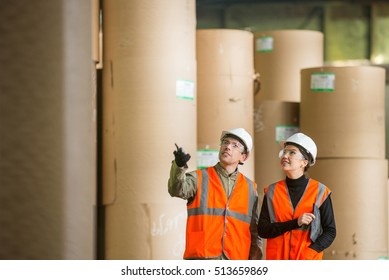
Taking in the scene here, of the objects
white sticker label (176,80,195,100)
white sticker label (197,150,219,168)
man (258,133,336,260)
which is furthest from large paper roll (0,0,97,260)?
white sticker label (197,150,219,168)

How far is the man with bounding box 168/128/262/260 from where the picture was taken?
2596mm

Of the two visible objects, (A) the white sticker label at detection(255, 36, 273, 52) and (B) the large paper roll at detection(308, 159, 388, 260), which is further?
(A) the white sticker label at detection(255, 36, 273, 52)

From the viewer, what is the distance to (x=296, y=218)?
2.52 meters

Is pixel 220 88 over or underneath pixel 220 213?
over

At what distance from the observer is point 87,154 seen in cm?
51

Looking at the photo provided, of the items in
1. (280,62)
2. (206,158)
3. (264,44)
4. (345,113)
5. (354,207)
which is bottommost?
(354,207)

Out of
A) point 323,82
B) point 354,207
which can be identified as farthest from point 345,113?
point 354,207

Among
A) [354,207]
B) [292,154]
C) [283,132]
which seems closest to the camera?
[292,154]

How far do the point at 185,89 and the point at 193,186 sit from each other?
57 centimetres

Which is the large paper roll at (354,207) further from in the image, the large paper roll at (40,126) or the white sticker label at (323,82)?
the large paper roll at (40,126)

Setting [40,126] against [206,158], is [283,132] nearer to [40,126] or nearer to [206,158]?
[206,158]

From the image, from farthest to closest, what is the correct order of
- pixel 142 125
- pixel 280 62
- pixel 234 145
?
1. pixel 280 62
2. pixel 142 125
3. pixel 234 145

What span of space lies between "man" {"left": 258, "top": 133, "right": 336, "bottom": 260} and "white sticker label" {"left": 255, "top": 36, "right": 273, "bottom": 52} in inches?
60.9

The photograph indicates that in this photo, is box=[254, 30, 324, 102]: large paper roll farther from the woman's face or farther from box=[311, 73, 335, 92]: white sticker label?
the woman's face
